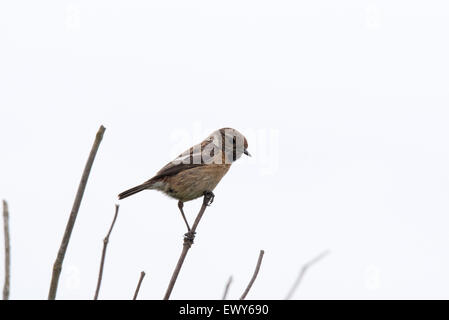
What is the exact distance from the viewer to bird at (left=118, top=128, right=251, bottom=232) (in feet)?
28.6

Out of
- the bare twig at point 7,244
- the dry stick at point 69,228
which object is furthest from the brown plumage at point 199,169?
the dry stick at point 69,228

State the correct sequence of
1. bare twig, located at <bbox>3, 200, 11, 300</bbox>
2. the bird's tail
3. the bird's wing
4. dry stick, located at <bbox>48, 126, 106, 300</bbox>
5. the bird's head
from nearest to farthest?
dry stick, located at <bbox>48, 126, 106, 300</bbox> < bare twig, located at <bbox>3, 200, 11, 300</bbox> < the bird's tail < the bird's wing < the bird's head

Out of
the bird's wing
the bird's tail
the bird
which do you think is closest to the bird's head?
the bird

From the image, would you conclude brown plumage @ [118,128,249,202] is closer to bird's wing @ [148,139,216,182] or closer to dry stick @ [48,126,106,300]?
bird's wing @ [148,139,216,182]

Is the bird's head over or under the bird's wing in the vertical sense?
over

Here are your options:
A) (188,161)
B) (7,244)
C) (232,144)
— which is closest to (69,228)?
(7,244)

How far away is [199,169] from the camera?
8797 mm

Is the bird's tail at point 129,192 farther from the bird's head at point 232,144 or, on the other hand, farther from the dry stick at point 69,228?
the dry stick at point 69,228

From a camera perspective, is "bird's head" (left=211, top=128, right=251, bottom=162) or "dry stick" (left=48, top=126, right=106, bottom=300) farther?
"bird's head" (left=211, top=128, right=251, bottom=162)
